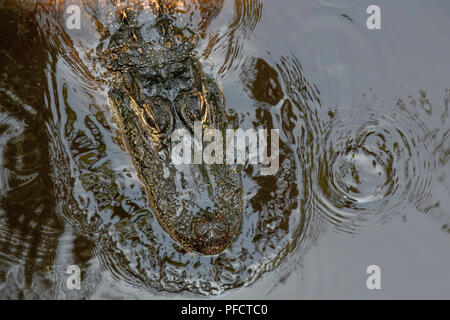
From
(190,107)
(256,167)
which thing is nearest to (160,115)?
(190,107)

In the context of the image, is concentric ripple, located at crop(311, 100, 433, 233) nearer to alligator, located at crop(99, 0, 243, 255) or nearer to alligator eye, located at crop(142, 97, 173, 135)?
alligator, located at crop(99, 0, 243, 255)

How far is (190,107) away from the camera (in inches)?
142

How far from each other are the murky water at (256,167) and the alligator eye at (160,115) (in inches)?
17.5

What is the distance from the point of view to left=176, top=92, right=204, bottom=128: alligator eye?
3572 mm

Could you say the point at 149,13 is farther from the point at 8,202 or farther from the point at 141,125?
the point at 8,202

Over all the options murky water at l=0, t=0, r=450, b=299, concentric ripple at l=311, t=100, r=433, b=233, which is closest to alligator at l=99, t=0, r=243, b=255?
murky water at l=0, t=0, r=450, b=299

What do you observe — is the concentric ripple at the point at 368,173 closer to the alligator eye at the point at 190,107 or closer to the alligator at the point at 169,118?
the alligator at the point at 169,118

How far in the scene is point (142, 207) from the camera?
3.78 meters

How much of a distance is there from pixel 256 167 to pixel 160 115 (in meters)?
0.86

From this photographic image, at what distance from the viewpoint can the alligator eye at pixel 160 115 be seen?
3574mm

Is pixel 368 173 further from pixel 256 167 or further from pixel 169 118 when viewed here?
pixel 169 118

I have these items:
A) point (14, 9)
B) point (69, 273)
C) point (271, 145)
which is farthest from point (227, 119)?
point (14, 9)

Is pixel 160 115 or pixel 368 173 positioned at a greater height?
pixel 160 115

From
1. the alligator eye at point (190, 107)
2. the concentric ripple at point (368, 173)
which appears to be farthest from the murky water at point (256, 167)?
the alligator eye at point (190, 107)
